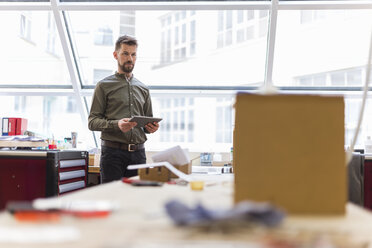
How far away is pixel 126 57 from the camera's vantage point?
10.7 ft

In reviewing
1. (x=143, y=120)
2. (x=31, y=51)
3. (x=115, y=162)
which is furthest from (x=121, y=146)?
(x=31, y=51)

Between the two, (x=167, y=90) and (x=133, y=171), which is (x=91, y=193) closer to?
(x=133, y=171)

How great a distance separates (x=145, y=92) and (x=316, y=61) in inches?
86.0

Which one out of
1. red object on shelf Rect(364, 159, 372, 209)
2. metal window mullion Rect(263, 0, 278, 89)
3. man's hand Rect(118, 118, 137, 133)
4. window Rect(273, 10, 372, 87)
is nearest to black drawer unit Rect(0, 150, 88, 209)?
man's hand Rect(118, 118, 137, 133)

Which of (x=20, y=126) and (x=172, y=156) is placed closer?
(x=172, y=156)

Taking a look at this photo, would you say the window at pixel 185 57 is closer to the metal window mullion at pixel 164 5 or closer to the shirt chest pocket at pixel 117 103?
the metal window mullion at pixel 164 5

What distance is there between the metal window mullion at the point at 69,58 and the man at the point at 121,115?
145 centimetres

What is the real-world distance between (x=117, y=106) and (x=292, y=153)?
230cm

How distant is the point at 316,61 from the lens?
4.74 meters

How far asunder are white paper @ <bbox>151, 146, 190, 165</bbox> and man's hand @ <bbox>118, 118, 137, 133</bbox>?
0.70 meters

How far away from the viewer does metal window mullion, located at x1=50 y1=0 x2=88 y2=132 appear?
4.42 meters

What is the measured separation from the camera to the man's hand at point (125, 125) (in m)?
2.84

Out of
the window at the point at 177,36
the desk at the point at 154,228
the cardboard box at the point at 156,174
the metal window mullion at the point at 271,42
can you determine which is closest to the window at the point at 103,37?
the window at the point at 177,36

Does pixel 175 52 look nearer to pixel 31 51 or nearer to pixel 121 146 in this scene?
pixel 31 51
